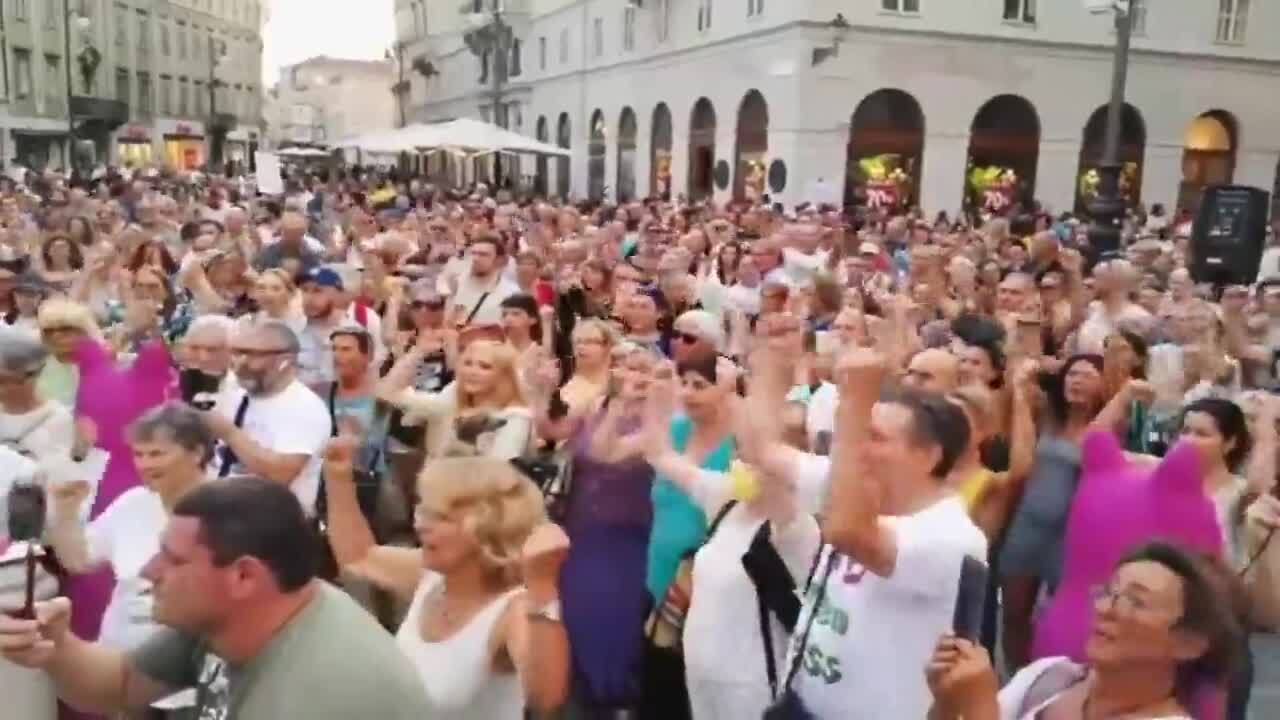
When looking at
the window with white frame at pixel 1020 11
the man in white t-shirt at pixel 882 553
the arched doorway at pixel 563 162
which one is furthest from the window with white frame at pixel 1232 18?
the man in white t-shirt at pixel 882 553

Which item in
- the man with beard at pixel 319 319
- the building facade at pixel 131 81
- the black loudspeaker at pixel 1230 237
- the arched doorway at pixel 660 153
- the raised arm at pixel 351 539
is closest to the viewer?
the raised arm at pixel 351 539

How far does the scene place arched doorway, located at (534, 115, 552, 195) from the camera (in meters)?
42.8

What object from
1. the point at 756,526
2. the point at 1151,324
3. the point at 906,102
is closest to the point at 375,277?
the point at 1151,324

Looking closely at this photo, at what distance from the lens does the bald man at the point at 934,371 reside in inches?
178

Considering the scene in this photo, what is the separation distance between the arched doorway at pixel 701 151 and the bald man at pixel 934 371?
26650 mm

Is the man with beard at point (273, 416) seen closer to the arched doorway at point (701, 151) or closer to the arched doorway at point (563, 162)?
the arched doorway at point (701, 151)

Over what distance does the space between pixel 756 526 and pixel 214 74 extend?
72.7 m

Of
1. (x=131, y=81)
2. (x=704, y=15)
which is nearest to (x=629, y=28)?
(x=704, y=15)

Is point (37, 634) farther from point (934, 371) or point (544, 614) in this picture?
point (934, 371)

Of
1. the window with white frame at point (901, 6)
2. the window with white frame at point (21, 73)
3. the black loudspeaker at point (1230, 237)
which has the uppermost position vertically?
the window with white frame at point (901, 6)

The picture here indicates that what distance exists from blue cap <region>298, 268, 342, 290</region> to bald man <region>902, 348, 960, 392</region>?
11.8ft

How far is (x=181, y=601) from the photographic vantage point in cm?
221

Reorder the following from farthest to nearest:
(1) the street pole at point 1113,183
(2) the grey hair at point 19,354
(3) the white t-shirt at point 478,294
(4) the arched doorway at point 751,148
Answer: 1. (4) the arched doorway at point 751,148
2. (1) the street pole at point 1113,183
3. (3) the white t-shirt at point 478,294
4. (2) the grey hair at point 19,354

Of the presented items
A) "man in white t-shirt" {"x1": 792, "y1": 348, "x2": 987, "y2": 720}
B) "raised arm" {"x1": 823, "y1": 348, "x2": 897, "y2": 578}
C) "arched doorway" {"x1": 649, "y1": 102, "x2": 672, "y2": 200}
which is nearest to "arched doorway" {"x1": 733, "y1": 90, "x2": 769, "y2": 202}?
"arched doorway" {"x1": 649, "y1": 102, "x2": 672, "y2": 200}
